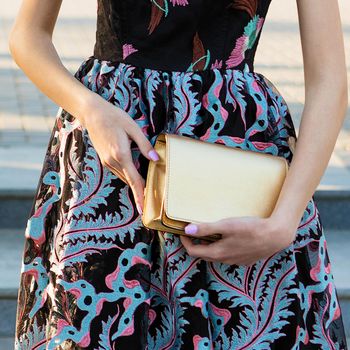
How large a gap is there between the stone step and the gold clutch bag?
201 centimetres

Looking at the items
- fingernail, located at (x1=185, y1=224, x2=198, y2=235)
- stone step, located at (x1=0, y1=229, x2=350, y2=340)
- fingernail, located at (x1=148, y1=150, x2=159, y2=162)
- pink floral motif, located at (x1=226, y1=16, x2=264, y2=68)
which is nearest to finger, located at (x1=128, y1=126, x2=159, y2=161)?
fingernail, located at (x1=148, y1=150, x2=159, y2=162)

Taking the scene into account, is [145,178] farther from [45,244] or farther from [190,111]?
[45,244]

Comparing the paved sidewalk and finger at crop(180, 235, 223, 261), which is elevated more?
the paved sidewalk

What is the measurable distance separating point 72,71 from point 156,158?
14.4 ft

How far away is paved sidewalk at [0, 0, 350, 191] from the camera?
14.1 feet

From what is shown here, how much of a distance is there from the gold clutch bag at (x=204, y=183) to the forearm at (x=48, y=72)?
0.16 m

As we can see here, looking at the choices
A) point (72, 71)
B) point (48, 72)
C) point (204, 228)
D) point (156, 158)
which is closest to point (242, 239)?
point (204, 228)

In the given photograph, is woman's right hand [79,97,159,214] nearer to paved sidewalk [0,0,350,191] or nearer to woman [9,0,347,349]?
woman [9,0,347,349]

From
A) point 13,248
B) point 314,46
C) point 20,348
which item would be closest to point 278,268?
point 314,46

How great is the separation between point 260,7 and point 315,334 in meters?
0.59

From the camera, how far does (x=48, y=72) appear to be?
1.80 meters

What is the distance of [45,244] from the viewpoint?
1.90 m

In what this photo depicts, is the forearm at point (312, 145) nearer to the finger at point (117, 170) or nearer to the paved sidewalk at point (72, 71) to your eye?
the finger at point (117, 170)

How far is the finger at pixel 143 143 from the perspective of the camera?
5.42 ft
